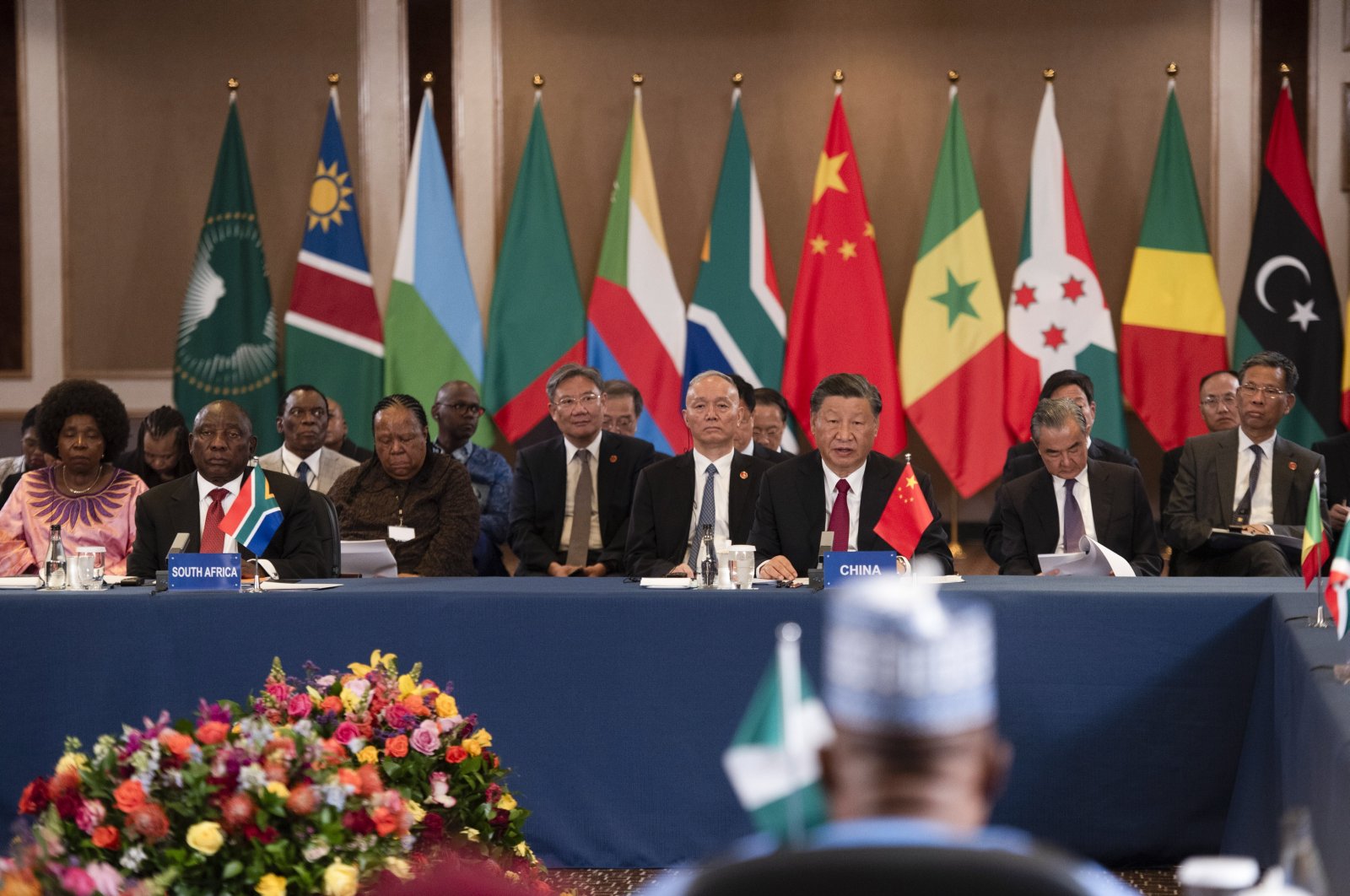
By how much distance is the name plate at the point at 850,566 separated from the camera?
3.56 meters

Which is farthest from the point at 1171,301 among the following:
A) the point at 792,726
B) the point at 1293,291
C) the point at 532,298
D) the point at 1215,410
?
the point at 792,726

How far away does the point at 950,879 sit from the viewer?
2.21ft

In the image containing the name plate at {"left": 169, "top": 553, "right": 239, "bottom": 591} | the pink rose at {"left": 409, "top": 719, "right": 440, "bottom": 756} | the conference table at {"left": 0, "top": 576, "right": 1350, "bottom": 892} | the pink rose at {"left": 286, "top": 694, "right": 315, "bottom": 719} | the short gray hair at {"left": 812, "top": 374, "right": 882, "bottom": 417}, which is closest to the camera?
the pink rose at {"left": 286, "top": 694, "right": 315, "bottom": 719}

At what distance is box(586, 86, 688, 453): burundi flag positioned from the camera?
710cm

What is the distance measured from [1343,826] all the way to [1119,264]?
18.5 feet

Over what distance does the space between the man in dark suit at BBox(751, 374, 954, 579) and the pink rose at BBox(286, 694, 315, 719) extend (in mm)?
2210

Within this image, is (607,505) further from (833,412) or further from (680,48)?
(680,48)

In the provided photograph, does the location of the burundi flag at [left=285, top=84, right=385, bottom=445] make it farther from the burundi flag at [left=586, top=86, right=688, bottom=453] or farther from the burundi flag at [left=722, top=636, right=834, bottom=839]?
the burundi flag at [left=722, top=636, right=834, bottom=839]

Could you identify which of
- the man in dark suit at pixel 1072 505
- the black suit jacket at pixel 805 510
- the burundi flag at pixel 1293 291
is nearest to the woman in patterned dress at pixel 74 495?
the black suit jacket at pixel 805 510

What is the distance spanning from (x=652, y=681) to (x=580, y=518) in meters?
2.00

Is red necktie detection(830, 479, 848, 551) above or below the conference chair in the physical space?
below

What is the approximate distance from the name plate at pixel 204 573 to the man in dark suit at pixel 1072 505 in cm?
259

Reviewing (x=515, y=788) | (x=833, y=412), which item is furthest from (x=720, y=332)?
(x=515, y=788)

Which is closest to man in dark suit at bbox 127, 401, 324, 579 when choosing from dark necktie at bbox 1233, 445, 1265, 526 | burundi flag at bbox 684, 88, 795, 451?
burundi flag at bbox 684, 88, 795, 451
